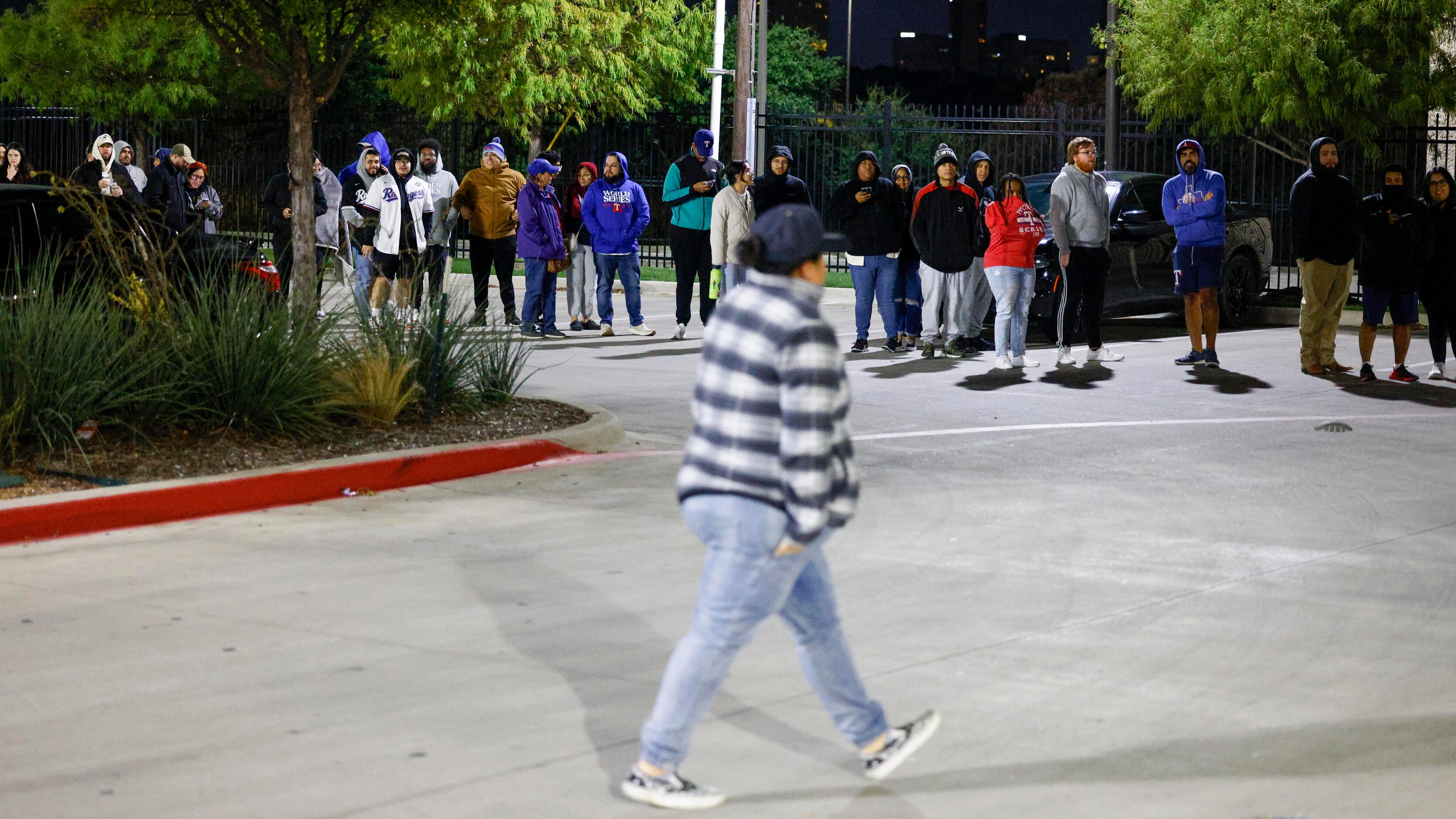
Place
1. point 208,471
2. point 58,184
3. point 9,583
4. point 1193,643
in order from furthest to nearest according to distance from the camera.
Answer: point 58,184 → point 208,471 → point 9,583 → point 1193,643

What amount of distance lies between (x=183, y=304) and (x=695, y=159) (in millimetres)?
8304

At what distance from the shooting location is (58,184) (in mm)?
10172

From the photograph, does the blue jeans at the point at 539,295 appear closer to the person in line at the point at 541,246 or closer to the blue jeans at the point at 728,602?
the person in line at the point at 541,246

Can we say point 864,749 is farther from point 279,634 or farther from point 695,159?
point 695,159

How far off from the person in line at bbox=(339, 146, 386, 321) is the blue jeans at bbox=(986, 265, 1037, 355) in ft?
19.8

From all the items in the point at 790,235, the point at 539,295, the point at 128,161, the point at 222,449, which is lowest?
the point at 222,449

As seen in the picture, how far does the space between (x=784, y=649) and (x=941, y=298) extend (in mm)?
10354

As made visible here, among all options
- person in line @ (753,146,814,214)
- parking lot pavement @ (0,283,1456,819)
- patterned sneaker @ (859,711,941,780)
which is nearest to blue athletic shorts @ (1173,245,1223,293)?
person in line @ (753,146,814,214)

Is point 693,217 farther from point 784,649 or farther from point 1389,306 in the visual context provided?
point 784,649

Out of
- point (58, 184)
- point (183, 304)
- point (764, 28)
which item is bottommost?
point (183, 304)

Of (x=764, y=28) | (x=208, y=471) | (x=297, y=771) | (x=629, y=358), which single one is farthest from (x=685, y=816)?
(x=764, y=28)

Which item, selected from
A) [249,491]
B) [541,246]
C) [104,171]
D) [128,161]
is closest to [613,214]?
[541,246]

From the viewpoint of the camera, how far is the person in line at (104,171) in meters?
17.5

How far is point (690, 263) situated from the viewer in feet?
56.6
